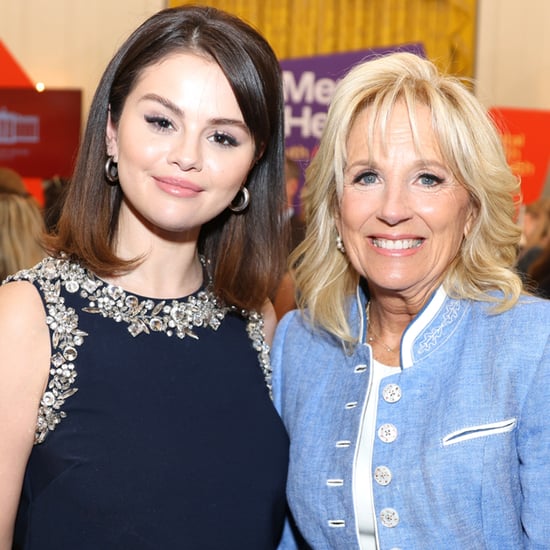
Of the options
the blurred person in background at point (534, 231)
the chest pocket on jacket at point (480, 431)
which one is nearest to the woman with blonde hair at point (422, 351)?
the chest pocket on jacket at point (480, 431)

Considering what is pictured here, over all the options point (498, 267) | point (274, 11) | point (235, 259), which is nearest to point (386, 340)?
point (498, 267)

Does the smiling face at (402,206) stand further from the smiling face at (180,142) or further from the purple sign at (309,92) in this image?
the purple sign at (309,92)

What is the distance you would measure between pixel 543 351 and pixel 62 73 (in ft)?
20.5

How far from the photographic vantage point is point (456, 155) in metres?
1.83

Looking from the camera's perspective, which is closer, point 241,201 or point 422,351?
point 422,351

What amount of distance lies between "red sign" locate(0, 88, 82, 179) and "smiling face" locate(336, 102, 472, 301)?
4505 millimetres

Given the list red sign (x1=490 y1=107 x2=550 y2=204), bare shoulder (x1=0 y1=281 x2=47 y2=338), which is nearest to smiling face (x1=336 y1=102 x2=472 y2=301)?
bare shoulder (x1=0 y1=281 x2=47 y2=338)

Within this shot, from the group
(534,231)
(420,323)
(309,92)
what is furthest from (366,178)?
(309,92)

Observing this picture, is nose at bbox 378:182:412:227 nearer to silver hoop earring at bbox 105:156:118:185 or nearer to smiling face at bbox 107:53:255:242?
smiling face at bbox 107:53:255:242

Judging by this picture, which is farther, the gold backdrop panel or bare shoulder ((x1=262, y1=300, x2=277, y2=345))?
the gold backdrop panel

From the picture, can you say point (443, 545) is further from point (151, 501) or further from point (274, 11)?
point (274, 11)

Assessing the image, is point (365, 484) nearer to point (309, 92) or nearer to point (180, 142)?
point (180, 142)

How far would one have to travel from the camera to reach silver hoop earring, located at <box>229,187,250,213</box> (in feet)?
6.86

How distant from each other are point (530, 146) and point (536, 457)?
453 centimetres
